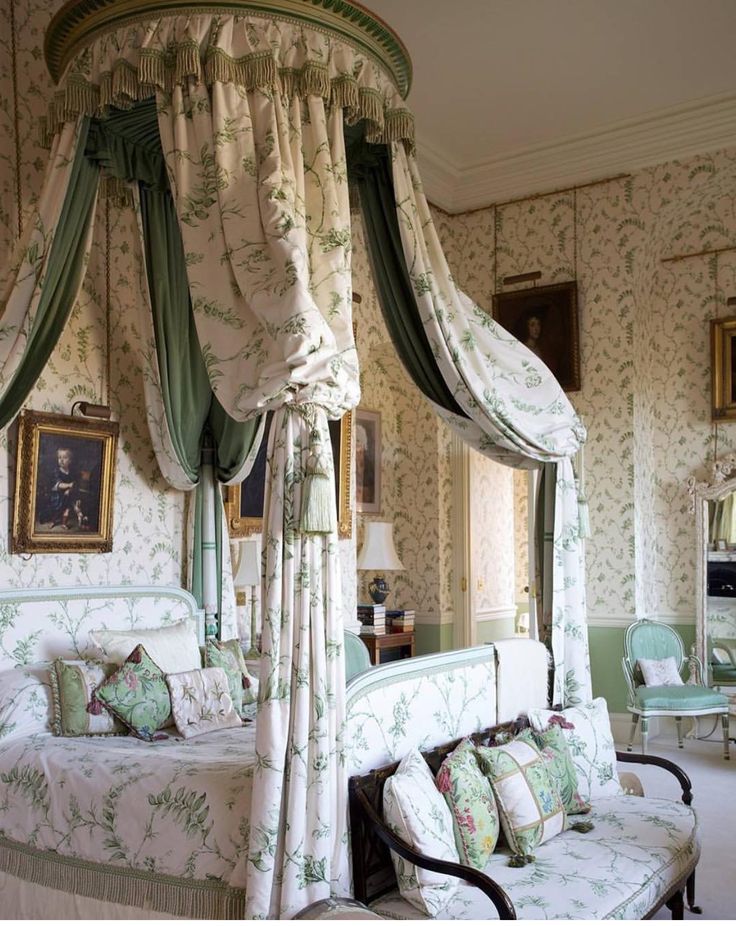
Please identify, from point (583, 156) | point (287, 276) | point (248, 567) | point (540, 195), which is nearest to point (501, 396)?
point (287, 276)

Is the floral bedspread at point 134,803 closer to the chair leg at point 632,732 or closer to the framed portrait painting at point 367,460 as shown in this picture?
the chair leg at point 632,732

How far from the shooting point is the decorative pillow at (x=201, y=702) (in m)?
4.03

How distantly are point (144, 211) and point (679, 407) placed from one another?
14.7 feet

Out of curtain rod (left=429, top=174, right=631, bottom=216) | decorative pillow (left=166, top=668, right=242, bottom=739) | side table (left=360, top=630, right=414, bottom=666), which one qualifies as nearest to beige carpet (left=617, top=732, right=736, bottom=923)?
side table (left=360, top=630, right=414, bottom=666)

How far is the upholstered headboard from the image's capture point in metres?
4.15

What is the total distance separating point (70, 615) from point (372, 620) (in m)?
3.01

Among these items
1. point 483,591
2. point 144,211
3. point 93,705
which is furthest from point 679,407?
point 93,705

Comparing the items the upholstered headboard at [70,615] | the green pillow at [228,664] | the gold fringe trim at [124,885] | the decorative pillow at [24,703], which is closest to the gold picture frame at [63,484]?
the upholstered headboard at [70,615]

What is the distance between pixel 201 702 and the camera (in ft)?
13.5

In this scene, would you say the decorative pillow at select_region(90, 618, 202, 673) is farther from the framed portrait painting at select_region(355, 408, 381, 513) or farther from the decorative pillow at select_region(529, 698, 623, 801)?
the framed portrait painting at select_region(355, 408, 381, 513)

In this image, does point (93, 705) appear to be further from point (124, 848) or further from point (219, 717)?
point (124, 848)

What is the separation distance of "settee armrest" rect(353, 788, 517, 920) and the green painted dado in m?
4.38

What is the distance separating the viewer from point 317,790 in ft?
9.34

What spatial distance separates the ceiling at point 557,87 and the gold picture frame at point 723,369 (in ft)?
4.29
